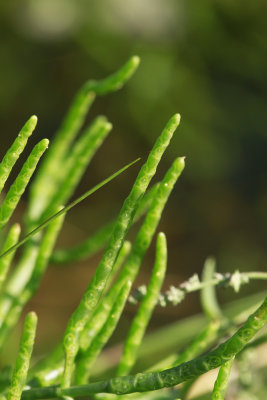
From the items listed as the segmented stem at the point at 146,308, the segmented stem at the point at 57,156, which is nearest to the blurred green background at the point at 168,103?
the segmented stem at the point at 57,156

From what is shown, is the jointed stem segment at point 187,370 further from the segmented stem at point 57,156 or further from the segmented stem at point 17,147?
the segmented stem at point 57,156

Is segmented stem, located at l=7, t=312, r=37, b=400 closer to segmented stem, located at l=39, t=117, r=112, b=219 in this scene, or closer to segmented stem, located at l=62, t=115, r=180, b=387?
segmented stem, located at l=62, t=115, r=180, b=387

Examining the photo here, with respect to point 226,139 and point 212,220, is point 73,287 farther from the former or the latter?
point 226,139

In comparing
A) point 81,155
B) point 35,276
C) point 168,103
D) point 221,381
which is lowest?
point 221,381

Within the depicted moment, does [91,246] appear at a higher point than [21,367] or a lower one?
higher

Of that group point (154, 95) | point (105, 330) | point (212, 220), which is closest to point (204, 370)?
point (105, 330)


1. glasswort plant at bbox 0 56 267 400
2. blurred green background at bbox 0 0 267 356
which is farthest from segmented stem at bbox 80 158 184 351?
blurred green background at bbox 0 0 267 356

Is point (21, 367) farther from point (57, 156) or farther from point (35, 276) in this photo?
point (57, 156)

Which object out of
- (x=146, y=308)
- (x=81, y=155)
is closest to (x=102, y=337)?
(x=146, y=308)
